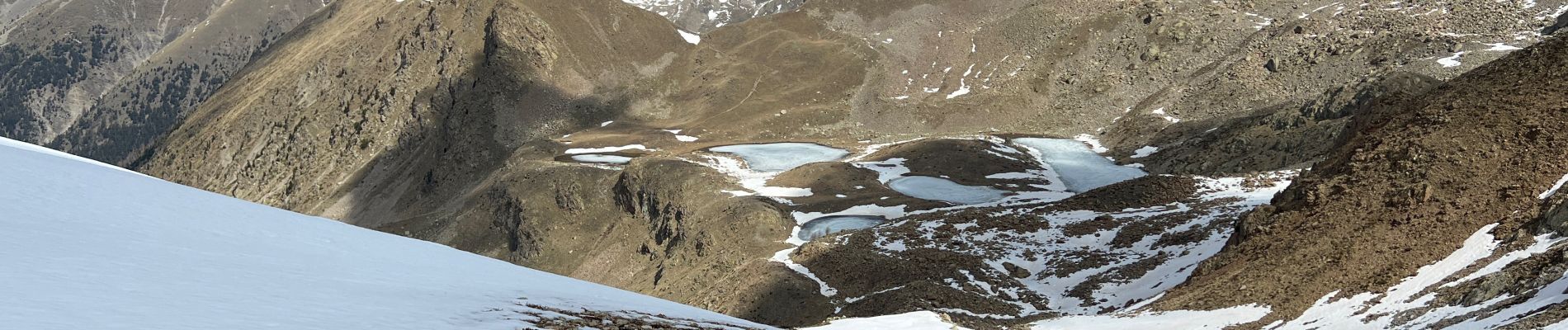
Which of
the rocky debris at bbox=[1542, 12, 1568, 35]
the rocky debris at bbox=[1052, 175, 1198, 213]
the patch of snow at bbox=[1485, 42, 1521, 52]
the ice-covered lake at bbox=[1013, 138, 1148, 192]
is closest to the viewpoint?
the rocky debris at bbox=[1052, 175, 1198, 213]

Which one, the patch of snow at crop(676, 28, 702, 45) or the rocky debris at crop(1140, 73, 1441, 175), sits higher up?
the rocky debris at crop(1140, 73, 1441, 175)

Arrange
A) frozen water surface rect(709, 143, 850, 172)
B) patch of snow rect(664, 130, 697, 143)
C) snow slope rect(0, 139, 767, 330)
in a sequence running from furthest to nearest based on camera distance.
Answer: patch of snow rect(664, 130, 697, 143)
frozen water surface rect(709, 143, 850, 172)
snow slope rect(0, 139, 767, 330)

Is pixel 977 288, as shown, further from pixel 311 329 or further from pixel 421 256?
pixel 311 329

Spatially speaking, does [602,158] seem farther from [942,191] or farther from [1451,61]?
[1451,61]

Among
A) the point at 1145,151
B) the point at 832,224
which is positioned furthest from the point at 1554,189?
the point at 1145,151

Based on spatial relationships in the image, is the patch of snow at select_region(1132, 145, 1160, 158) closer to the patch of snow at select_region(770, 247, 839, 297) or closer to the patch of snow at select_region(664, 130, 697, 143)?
the patch of snow at select_region(664, 130, 697, 143)

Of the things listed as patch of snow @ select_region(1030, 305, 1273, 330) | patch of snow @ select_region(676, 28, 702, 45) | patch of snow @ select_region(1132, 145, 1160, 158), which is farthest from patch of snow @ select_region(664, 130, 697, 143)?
patch of snow @ select_region(1030, 305, 1273, 330)

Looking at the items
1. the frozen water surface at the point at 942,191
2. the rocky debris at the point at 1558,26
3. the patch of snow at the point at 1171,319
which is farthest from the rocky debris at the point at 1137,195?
the rocky debris at the point at 1558,26

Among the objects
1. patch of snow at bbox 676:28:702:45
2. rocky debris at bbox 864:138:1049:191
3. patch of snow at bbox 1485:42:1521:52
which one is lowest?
patch of snow at bbox 676:28:702:45
